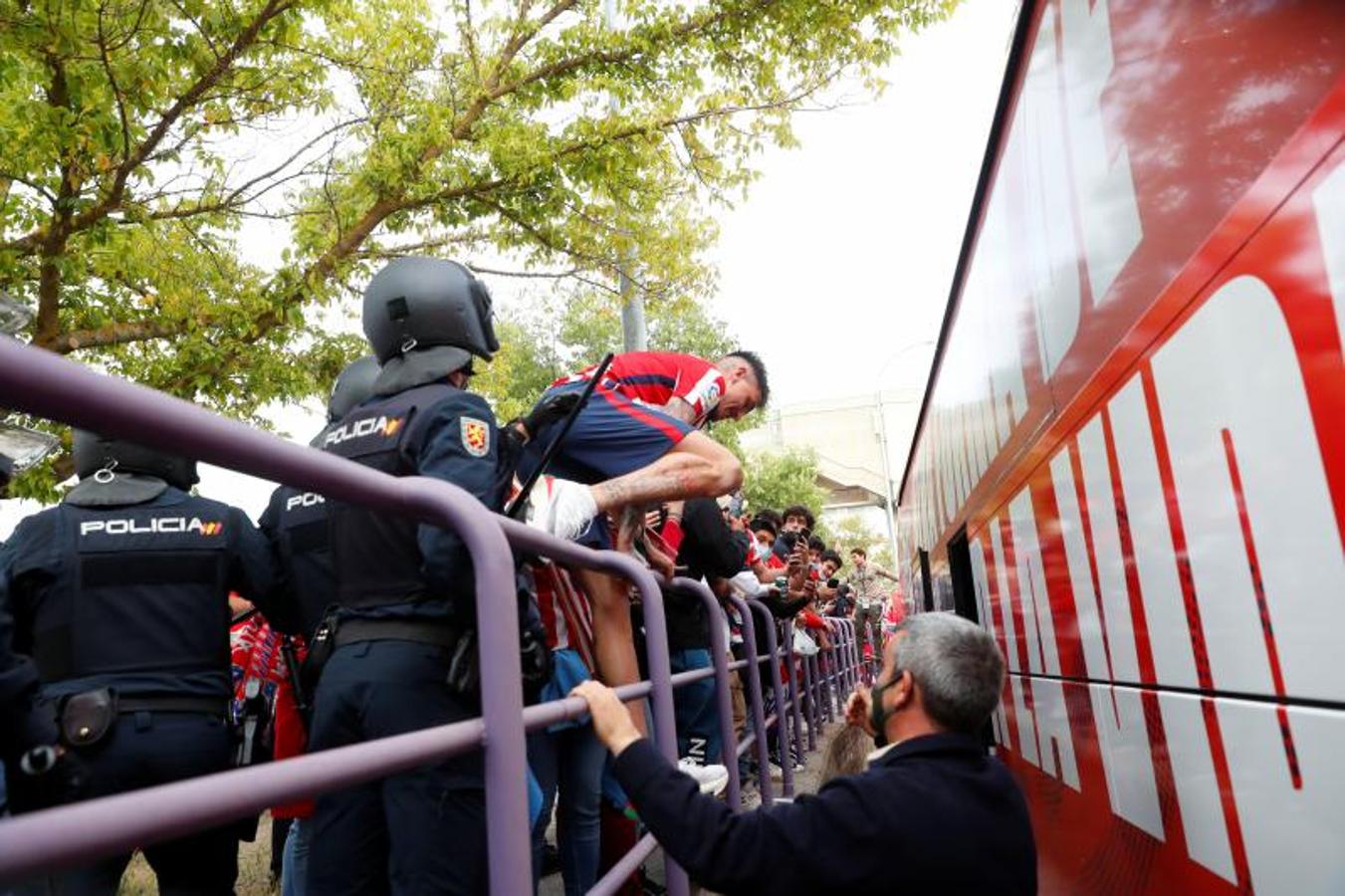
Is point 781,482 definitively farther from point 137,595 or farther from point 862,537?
point 137,595

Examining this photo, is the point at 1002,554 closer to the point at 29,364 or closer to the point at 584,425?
the point at 584,425

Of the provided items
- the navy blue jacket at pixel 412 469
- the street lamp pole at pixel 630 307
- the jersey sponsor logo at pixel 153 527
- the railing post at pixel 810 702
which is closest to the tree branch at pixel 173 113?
the street lamp pole at pixel 630 307

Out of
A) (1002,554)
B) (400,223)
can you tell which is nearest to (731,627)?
(1002,554)

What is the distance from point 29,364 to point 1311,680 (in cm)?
166

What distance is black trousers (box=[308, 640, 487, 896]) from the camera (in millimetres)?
1845

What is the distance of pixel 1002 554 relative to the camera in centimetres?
365

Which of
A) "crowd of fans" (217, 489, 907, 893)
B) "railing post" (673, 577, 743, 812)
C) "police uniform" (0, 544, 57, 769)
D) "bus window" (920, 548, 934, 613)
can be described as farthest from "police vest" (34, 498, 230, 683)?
"bus window" (920, 548, 934, 613)

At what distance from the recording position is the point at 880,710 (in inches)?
88.4

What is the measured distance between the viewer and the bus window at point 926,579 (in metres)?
7.71

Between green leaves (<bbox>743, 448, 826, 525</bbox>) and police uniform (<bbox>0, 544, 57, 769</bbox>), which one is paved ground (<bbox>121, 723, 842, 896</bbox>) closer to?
police uniform (<bbox>0, 544, 57, 769</bbox>)

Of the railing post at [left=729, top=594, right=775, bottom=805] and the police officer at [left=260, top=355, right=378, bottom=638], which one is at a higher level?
the police officer at [left=260, top=355, right=378, bottom=638]

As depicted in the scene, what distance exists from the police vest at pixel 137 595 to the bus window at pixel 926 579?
5576 millimetres

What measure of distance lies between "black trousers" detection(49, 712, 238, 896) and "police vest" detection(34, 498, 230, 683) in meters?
0.16

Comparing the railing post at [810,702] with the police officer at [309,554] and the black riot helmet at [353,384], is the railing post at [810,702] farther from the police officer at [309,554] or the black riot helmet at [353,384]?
the police officer at [309,554]
